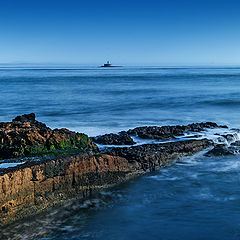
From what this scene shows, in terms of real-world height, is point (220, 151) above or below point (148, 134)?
below

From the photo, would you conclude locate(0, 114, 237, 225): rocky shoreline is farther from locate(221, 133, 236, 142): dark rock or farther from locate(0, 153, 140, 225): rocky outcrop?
locate(221, 133, 236, 142): dark rock

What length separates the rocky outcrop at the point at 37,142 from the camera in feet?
29.7

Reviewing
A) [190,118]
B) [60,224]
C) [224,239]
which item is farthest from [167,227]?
[190,118]

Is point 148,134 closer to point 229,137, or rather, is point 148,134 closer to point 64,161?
point 229,137

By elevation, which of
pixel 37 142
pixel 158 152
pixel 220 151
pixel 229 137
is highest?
pixel 37 142

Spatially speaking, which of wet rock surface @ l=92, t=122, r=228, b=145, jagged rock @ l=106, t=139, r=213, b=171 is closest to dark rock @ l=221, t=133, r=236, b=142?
jagged rock @ l=106, t=139, r=213, b=171

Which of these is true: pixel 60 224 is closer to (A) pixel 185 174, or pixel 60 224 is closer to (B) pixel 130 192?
(B) pixel 130 192

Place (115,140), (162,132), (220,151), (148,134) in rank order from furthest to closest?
(162,132) < (148,134) < (115,140) < (220,151)

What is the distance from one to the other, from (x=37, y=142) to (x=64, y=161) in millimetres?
1928

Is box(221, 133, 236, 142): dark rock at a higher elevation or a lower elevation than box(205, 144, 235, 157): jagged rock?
higher

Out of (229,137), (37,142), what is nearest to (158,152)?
(37,142)

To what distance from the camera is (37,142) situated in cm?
932

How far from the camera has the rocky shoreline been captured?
685 cm

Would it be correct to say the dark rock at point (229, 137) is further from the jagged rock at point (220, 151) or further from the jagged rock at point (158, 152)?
the jagged rock at point (220, 151)
